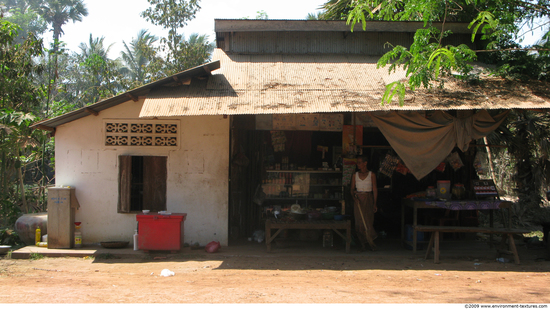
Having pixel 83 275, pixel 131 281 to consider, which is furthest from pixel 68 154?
pixel 131 281

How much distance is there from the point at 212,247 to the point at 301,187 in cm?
289

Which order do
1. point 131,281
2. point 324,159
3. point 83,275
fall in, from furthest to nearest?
1. point 324,159
2. point 83,275
3. point 131,281

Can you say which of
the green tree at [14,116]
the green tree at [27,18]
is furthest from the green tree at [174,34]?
the green tree at [27,18]

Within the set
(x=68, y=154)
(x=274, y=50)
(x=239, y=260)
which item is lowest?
(x=239, y=260)

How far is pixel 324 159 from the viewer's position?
10.1m

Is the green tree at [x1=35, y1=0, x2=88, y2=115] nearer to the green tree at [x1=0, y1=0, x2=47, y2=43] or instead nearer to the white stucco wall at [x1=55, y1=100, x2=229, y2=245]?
the green tree at [x1=0, y1=0, x2=47, y2=43]

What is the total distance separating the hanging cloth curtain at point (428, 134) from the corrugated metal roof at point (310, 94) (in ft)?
1.57

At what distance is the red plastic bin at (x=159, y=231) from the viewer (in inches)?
297

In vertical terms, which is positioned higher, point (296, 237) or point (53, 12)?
point (53, 12)

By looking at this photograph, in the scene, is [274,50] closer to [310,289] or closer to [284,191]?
[284,191]

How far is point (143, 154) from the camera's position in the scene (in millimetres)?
8273

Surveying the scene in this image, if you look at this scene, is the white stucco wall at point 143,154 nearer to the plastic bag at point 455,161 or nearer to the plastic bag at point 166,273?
the plastic bag at point 166,273

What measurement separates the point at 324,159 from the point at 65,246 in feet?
20.0

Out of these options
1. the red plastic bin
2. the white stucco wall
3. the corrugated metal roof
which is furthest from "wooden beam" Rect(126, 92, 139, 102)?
the red plastic bin
